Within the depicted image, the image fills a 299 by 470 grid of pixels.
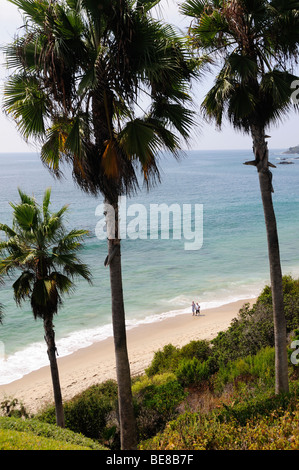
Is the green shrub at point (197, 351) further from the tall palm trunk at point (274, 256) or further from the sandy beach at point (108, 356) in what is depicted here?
the tall palm trunk at point (274, 256)

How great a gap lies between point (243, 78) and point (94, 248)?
37.0 m

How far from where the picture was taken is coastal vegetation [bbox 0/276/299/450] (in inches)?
211

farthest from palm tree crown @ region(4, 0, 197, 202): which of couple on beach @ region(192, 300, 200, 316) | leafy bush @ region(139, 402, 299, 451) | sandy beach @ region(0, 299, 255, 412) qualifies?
couple on beach @ region(192, 300, 200, 316)

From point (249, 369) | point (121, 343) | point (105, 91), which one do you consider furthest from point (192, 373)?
point (105, 91)

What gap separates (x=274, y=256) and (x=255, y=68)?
331cm

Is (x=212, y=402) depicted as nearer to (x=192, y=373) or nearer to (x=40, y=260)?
(x=192, y=373)

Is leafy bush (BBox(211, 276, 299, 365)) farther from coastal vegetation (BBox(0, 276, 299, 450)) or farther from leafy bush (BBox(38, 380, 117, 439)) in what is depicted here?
leafy bush (BBox(38, 380, 117, 439))

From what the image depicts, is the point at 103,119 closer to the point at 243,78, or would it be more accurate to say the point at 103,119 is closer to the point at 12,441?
the point at 243,78

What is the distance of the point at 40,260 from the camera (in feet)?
31.7

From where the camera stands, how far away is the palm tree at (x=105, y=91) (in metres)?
6.29

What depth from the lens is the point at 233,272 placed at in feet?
113

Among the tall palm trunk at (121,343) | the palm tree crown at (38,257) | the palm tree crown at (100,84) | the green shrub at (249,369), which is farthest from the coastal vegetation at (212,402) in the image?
the palm tree crown at (100,84)

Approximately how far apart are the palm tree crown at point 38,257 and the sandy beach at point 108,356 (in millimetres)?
6325
